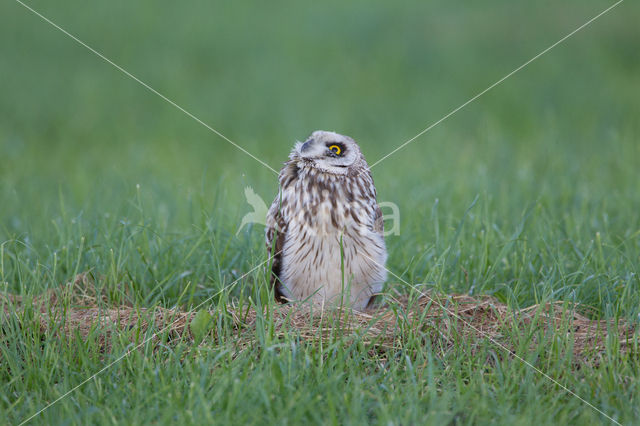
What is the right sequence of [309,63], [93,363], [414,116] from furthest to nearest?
[309,63] → [414,116] → [93,363]

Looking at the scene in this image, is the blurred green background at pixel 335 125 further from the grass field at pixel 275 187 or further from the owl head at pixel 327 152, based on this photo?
the owl head at pixel 327 152

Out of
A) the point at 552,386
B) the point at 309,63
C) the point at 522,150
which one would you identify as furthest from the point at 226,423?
the point at 309,63

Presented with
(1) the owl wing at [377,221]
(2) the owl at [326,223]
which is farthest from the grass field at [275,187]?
(1) the owl wing at [377,221]

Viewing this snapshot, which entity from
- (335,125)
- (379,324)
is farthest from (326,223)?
(335,125)

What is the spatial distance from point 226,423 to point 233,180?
457 cm

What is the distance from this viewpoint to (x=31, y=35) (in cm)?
1266

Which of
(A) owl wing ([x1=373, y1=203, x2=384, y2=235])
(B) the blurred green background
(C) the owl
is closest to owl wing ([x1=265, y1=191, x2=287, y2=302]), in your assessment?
(C) the owl

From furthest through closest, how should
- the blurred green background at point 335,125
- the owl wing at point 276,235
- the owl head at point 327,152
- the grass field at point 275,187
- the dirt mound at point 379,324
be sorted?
the blurred green background at point 335,125 → the owl wing at point 276,235 → the owl head at point 327,152 → the dirt mound at point 379,324 → the grass field at point 275,187

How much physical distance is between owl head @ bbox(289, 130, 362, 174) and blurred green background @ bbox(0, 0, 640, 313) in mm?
700

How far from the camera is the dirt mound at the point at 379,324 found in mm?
3541

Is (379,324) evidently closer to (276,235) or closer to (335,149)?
(276,235)

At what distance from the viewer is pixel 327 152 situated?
12.7 ft

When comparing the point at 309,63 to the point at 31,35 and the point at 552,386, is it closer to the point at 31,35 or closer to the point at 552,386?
the point at 31,35

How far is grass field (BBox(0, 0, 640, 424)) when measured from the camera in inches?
126
